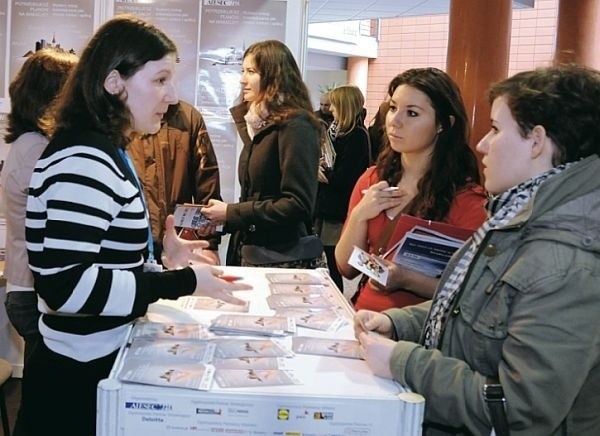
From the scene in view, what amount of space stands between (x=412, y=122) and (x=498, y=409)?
97cm

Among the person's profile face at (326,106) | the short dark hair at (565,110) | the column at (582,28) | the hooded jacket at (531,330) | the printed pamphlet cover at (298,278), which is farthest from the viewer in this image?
the column at (582,28)

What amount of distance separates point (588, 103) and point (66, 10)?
8.82ft

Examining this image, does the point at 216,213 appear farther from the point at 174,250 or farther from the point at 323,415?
the point at 323,415

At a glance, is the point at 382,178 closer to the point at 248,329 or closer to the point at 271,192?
the point at 271,192

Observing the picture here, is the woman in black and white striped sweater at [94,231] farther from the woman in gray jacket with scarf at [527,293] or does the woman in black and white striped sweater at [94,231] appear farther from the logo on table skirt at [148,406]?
the woman in gray jacket with scarf at [527,293]

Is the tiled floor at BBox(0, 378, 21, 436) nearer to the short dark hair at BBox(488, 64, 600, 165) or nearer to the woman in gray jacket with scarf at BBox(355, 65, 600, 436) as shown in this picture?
the woman in gray jacket with scarf at BBox(355, 65, 600, 436)

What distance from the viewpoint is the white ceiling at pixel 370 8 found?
746cm

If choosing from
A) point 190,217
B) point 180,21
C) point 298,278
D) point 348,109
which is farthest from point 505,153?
point 348,109

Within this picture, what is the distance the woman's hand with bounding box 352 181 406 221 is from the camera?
1.80 m

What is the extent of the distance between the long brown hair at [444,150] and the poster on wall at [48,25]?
1918 millimetres

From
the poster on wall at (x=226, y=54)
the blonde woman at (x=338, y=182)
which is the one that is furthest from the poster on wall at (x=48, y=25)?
the blonde woman at (x=338, y=182)

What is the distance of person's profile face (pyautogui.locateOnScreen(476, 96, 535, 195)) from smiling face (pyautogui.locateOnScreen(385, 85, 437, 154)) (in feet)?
1.85

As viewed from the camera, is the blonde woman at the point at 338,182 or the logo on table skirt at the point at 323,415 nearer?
the logo on table skirt at the point at 323,415

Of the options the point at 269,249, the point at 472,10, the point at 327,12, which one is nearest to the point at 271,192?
the point at 269,249
